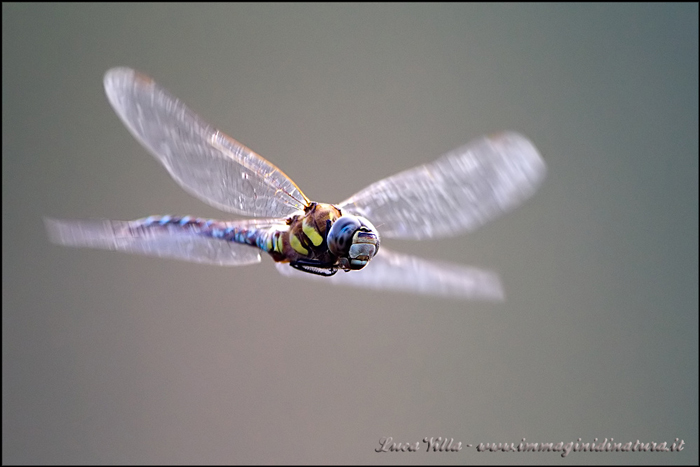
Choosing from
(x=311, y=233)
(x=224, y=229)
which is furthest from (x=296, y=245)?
(x=224, y=229)

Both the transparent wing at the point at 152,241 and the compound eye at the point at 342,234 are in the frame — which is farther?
the transparent wing at the point at 152,241

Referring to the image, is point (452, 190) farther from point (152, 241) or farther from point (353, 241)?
point (152, 241)

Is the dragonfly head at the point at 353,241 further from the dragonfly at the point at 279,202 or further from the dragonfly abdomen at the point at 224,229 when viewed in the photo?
the dragonfly abdomen at the point at 224,229

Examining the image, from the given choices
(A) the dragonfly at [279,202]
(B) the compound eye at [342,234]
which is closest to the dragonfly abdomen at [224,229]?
(A) the dragonfly at [279,202]

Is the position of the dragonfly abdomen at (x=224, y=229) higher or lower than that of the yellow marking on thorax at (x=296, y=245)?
higher

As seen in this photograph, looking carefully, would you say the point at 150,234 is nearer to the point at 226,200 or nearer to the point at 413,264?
the point at 226,200

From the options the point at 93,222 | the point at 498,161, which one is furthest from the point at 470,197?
the point at 93,222
